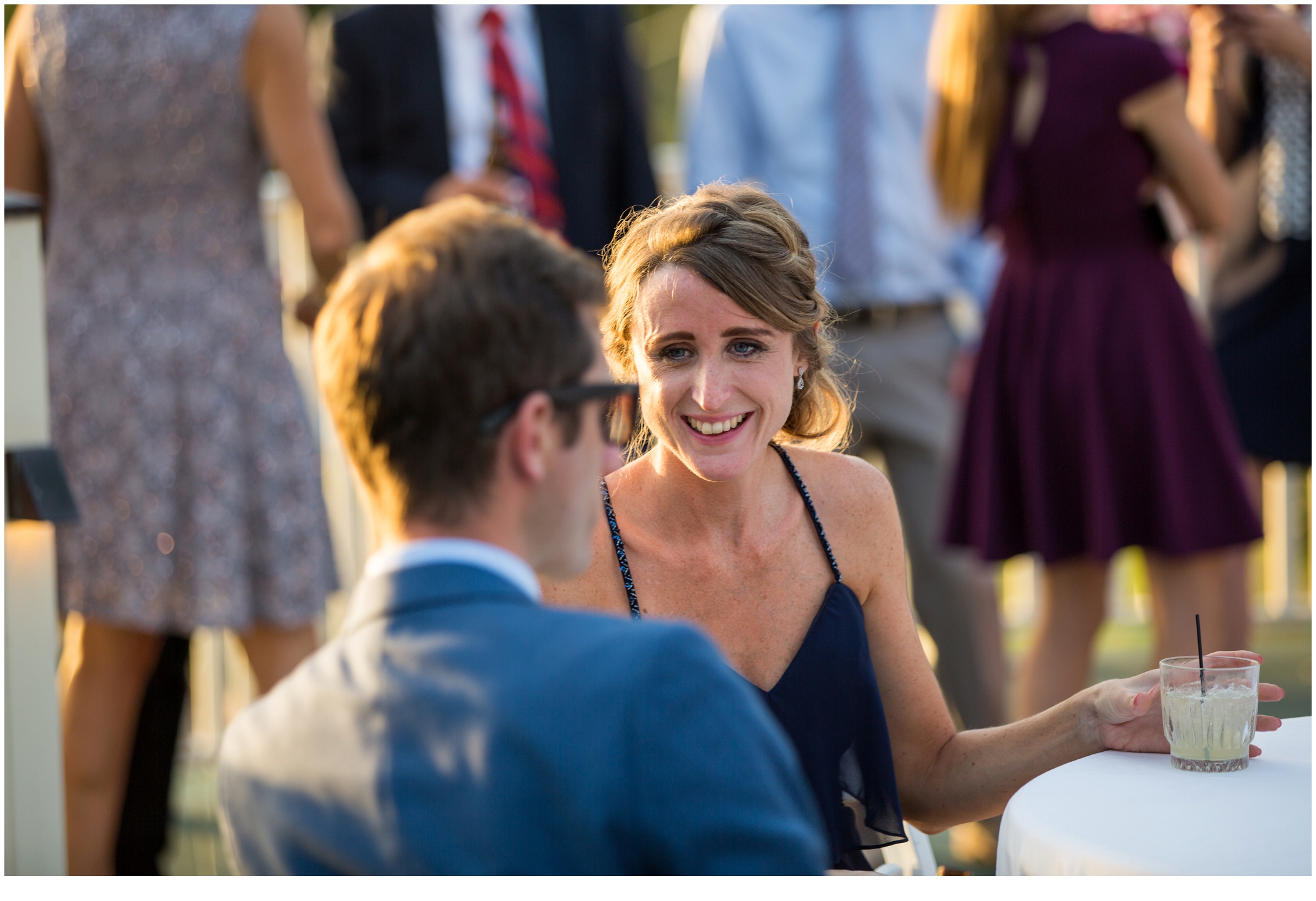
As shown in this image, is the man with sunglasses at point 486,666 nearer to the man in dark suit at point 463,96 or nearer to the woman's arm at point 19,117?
the woman's arm at point 19,117

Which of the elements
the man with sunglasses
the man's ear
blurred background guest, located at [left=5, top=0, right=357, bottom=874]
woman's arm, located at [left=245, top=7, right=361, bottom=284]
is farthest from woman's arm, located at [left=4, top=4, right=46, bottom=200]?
the man's ear

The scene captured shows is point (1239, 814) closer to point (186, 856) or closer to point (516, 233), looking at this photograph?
point (516, 233)

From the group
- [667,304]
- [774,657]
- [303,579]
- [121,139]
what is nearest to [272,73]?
[121,139]

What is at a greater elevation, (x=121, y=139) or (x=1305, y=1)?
(x=1305, y=1)

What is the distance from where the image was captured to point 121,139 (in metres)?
2.50

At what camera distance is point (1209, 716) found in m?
1.50

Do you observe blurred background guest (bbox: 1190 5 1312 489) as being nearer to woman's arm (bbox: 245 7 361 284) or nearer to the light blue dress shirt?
the light blue dress shirt

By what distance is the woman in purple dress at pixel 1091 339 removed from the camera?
3.03 metres

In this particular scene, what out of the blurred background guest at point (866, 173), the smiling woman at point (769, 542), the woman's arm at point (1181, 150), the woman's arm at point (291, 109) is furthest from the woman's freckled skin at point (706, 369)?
the blurred background guest at point (866, 173)

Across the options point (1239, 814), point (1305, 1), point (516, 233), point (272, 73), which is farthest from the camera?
point (1305, 1)

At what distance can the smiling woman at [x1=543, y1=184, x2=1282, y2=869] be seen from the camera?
1.79m

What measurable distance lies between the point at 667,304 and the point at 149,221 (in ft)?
4.09

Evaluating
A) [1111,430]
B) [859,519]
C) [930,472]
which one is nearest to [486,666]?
[859,519]

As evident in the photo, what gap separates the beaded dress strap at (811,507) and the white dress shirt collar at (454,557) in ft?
2.57
